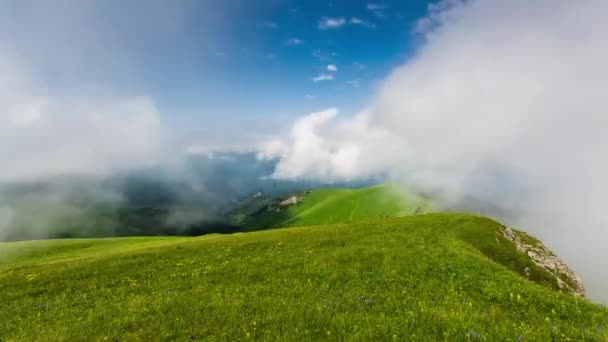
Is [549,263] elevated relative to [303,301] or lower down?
lower down

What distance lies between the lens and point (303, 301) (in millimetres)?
11977

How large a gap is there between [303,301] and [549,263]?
165ft

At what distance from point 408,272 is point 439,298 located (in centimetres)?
524

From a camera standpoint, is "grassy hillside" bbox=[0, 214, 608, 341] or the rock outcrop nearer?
"grassy hillside" bbox=[0, 214, 608, 341]

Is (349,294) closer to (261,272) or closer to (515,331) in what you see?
(515,331)

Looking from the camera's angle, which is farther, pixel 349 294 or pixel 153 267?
pixel 153 267

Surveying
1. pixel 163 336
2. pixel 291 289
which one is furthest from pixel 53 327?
pixel 291 289

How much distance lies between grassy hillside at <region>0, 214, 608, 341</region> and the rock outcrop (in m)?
26.8

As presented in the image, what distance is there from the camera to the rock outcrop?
38.6 metres

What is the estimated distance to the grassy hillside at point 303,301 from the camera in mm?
8844

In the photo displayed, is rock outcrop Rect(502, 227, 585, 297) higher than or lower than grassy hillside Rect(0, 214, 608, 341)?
lower

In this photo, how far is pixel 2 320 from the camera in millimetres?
12805

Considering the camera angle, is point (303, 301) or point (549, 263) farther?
point (549, 263)

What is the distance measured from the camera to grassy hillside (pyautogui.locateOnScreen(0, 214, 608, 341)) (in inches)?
348
